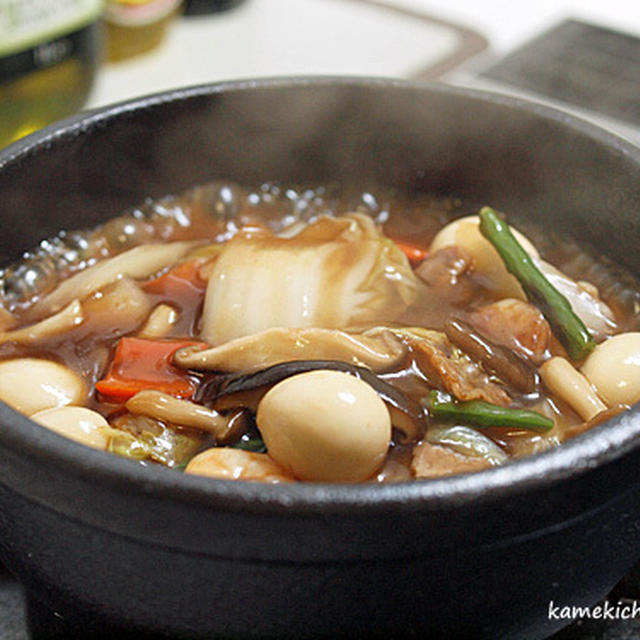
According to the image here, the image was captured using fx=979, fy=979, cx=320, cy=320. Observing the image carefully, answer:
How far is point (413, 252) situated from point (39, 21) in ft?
2.71

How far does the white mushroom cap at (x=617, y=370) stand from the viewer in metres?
0.90

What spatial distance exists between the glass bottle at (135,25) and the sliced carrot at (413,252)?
1.07m

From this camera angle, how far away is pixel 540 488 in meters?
0.62

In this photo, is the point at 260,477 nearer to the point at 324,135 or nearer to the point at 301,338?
the point at 301,338

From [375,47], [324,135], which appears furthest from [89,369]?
[375,47]

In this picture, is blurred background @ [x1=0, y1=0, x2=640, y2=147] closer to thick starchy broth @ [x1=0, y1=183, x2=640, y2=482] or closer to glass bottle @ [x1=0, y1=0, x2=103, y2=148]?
glass bottle @ [x1=0, y1=0, x2=103, y2=148]

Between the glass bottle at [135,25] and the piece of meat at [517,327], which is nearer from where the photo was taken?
the piece of meat at [517,327]

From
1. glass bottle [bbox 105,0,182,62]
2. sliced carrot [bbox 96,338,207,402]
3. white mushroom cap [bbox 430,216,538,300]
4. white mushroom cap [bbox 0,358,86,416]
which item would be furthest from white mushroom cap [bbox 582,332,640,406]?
glass bottle [bbox 105,0,182,62]

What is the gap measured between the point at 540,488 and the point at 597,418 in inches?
9.4

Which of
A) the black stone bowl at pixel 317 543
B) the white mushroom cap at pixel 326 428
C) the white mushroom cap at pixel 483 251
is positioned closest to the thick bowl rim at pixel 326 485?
the black stone bowl at pixel 317 543

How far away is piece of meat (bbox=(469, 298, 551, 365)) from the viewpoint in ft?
3.17

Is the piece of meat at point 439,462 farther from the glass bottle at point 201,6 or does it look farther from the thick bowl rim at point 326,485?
the glass bottle at point 201,6

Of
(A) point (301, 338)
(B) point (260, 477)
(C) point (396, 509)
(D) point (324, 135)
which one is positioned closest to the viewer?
(C) point (396, 509)

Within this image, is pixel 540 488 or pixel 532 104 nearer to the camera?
pixel 540 488
